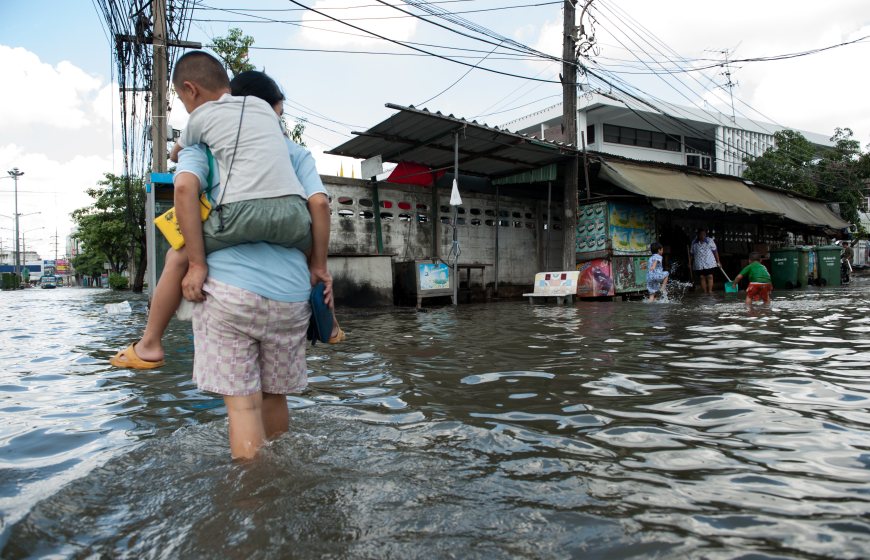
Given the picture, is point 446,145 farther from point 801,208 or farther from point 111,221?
point 111,221

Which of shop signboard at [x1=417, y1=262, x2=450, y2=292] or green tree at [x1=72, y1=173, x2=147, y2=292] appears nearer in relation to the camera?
shop signboard at [x1=417, y1=262, x2=450, y2=292]

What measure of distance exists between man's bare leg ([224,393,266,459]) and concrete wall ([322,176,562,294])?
9264 mm

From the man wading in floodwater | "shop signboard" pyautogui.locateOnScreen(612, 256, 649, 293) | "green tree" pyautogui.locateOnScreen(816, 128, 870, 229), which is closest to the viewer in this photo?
"shop signboard" pyautogui.locateOnScreen(612, 256, 649, 293)

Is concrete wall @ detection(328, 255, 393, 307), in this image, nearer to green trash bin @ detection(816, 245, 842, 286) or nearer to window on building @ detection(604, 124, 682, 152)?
green trash bin @ detection(816, 245, 842, 286)

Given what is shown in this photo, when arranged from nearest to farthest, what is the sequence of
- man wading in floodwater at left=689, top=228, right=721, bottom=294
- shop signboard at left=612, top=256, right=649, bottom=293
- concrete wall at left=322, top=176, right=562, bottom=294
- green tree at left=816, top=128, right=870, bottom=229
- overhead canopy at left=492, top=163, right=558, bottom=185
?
concrete wall at left=322, top=176, right=562, bottom=294
overhead canopy at left=492, top=163, right=558, bottom=185
shop signboard at left=612, top=256, right=649, bottom=293
man wading in floodwater at left=689, top=228, right=721, bottom=294
green tree at left=816, top=128, right=870, bottom=229

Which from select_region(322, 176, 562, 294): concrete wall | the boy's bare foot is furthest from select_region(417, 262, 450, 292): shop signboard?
the boy's bare foot

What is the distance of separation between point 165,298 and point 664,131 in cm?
3517

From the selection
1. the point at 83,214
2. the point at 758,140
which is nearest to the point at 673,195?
the point at 758,140

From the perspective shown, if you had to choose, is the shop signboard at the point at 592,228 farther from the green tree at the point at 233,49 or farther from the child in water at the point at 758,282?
the green tree at the point at 233,49

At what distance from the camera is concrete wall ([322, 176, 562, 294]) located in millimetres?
12203

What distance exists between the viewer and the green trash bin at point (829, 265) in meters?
17.5

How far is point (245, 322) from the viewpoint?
196 centimetres

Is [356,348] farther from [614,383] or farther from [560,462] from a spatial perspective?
[560,462]

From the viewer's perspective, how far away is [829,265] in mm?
17656
